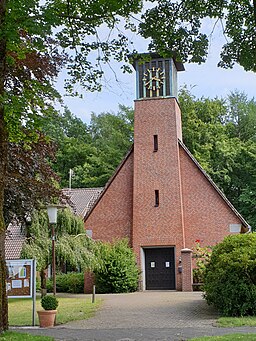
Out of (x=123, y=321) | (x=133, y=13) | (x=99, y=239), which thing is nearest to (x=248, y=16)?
(x=133, y=13)

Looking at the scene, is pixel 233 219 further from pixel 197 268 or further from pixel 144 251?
pixel 144 251

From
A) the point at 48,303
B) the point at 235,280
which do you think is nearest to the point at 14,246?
the point at 48,303

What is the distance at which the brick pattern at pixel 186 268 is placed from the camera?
25.3 m

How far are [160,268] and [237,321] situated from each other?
1478 cm

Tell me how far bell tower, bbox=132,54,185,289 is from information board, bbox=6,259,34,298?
13686 millimetres

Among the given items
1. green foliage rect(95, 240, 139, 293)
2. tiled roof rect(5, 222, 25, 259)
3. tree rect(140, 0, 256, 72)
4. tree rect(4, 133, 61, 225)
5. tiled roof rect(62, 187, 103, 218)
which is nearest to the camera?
tree rect(140, 0, 256, 72)

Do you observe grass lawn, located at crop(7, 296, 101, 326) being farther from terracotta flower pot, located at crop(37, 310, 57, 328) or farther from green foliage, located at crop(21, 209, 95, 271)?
green foliage, located at crop(21, 209, 95, 271)

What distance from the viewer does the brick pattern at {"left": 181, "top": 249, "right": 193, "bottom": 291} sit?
83.1ft

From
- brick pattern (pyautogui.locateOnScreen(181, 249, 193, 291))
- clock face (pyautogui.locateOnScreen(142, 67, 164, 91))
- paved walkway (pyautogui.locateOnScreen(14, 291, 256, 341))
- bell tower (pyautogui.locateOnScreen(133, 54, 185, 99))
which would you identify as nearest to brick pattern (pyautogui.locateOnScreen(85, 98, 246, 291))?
bell tower (pyautogui.locateOnScreen(133, 54, 185, 99))

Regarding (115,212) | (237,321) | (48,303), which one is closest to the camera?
(237,321)

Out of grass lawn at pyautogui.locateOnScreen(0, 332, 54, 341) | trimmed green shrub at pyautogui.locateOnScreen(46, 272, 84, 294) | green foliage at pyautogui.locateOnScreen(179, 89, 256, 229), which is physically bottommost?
trimmed green shrub at pyautogui.locateOnScreen(46, 272, 84, 294)

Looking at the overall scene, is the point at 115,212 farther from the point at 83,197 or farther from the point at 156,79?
the point at 83,197

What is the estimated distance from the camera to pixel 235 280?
46.4 feet

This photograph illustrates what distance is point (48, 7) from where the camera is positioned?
32.8 feet
